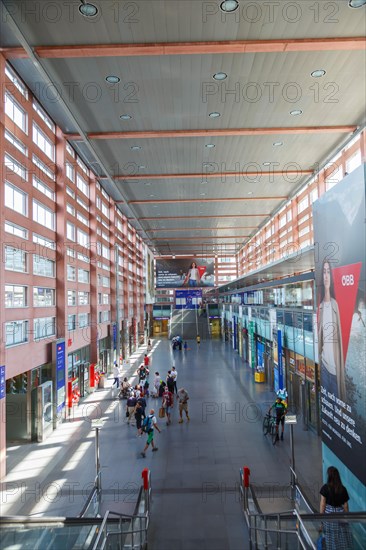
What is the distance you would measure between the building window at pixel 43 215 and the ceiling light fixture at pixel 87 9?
622 centimetres

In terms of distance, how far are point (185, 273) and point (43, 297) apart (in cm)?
2959

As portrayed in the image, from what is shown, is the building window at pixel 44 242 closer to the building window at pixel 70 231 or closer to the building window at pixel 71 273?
the building window at pixel 71 273

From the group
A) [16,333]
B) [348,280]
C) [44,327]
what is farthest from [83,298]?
[348,280]

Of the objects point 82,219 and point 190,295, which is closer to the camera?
point 82,219

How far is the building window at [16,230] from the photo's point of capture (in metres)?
11.7

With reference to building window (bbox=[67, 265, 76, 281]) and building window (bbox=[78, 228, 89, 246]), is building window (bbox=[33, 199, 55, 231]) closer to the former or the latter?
building window (bbox=[67, 265, 76, 281])

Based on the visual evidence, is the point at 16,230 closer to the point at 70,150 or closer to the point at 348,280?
the point at 70,150

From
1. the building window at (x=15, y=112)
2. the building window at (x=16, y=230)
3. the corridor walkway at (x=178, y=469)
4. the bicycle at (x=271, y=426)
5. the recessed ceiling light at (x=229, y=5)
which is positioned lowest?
the corridor walkway at (x=178, y=469)

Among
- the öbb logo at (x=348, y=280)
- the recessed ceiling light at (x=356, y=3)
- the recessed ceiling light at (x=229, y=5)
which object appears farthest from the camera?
the recessed ceiling light at (x=356, y=3)

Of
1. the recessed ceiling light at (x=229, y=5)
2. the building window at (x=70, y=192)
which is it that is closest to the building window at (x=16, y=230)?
the building window at (x=70, y=192)

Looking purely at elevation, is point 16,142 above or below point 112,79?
below

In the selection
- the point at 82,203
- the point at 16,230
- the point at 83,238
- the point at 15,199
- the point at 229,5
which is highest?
the point at 229,5

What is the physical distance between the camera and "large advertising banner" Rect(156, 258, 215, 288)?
143ft

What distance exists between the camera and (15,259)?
1222cm
